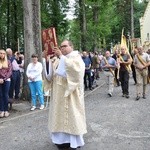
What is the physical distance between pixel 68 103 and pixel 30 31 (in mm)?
8087

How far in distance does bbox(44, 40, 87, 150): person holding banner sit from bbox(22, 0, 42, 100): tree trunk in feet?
25.1

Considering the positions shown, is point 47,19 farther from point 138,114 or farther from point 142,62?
point 138,114

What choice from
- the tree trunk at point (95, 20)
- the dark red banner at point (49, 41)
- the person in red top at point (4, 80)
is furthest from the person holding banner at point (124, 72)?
the tree trunk at point (95, 20)

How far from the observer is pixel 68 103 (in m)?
7.97

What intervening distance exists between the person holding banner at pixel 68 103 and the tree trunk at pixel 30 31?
301 inches

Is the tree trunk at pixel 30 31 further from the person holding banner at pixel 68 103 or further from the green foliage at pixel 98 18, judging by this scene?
the green foliage at pixel 98 18

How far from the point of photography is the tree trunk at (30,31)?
51.3 ft

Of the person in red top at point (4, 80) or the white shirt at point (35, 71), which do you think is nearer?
the person in red top at point (4, 80)

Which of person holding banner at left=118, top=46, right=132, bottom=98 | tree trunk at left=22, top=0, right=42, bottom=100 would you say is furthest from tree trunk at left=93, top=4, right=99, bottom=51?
tree trunk at left=22, top=0, right=42, bottom=100

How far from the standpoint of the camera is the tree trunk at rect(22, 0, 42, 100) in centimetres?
1562

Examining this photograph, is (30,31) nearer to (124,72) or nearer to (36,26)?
(36,26)

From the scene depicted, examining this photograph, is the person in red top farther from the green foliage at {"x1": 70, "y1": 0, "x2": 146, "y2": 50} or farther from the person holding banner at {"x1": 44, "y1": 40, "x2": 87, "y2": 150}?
the green foliage at {"x1": 70, "y1": 0, "x2": 146, "y2": 50}

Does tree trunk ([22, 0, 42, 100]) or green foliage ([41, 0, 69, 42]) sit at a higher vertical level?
green foliage ([41, 0, 69, 42])

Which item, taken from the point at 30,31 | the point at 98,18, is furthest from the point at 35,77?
the point at 98,18
